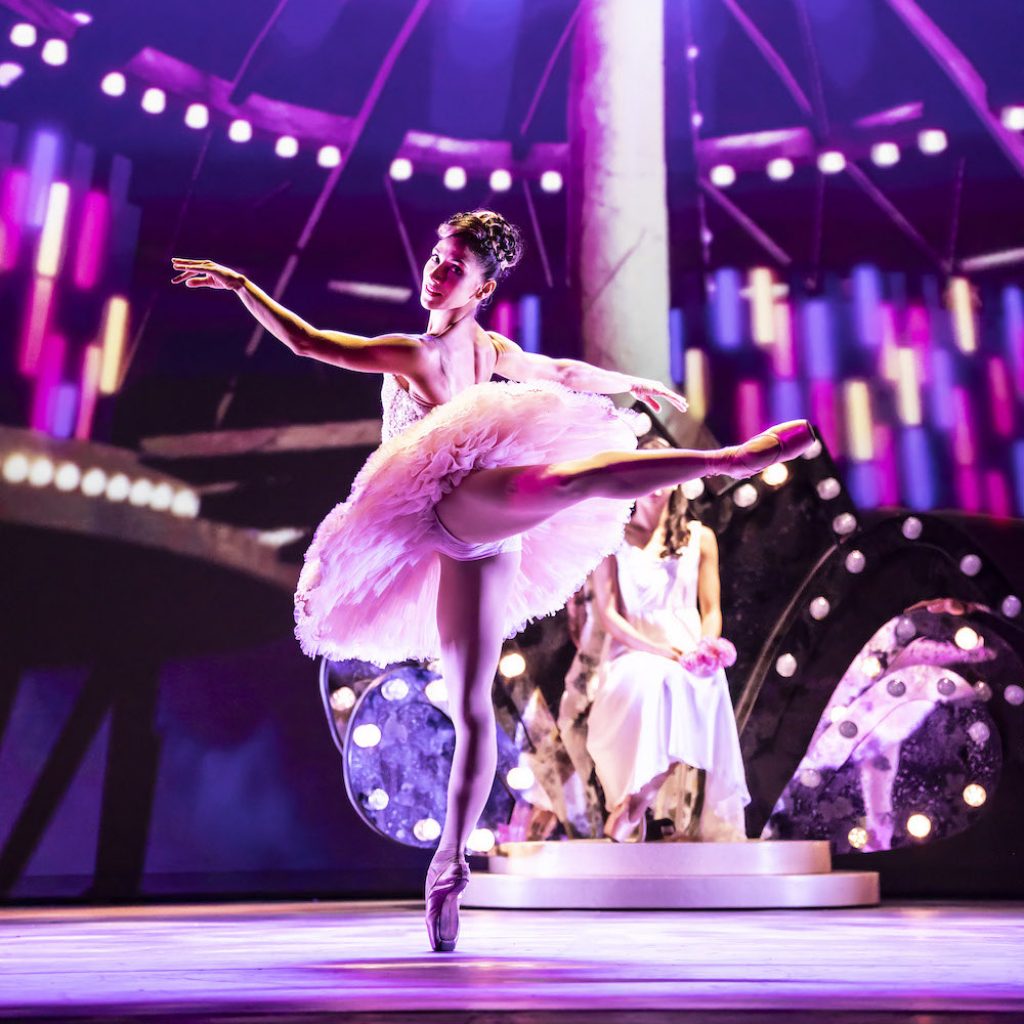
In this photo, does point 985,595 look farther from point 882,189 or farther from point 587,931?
point 587,931

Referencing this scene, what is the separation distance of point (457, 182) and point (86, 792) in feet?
7.49

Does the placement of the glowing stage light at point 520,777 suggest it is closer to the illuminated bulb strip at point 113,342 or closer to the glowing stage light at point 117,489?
the glowing stage light at point 117,489

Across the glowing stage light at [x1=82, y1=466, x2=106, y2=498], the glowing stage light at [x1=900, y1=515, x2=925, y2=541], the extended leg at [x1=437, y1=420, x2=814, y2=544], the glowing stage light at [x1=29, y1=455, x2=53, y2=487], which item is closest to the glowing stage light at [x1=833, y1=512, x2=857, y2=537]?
the glowing stage light at [x1=900, y1=515, x2=925, y2=541]

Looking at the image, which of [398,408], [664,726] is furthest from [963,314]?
[398,408]

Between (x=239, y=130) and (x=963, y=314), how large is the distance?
8.04 ft

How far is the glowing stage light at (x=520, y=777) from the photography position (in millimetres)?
3742

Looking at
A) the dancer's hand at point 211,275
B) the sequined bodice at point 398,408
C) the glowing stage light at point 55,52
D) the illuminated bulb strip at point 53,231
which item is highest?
the glowing stage light at point 55,52

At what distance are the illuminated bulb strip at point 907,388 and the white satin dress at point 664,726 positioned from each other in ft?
3.66

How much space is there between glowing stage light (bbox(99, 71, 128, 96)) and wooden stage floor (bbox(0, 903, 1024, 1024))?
2613mm

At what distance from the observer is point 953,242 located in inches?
168

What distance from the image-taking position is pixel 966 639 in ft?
12.7

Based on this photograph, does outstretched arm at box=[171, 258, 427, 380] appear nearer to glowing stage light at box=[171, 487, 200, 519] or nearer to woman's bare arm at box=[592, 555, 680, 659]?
woman's bare arm at box=[592, 555, 680, 659]

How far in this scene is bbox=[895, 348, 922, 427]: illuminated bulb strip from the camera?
13.7 ft

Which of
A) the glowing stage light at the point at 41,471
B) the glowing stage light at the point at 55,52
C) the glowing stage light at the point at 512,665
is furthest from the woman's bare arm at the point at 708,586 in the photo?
the glowing stage light at the point at 55,52
